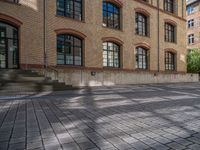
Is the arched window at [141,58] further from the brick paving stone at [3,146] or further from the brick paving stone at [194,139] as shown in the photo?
the brick paving stone at [3,146]

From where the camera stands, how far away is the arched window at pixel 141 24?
76.4 ft

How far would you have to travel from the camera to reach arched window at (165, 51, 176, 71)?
26747 millimetres

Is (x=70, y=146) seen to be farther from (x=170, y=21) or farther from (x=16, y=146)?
(x=170, y=21)

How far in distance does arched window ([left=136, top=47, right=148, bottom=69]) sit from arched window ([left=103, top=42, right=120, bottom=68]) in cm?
293

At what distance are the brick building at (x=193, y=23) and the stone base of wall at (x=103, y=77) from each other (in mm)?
24263

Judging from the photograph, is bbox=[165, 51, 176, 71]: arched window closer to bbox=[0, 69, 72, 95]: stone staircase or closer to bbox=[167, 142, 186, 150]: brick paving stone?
bbox=[0, 69, 72, 95]: stone staircase

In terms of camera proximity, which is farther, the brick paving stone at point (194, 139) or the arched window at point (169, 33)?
the arched window at point (169, 33)

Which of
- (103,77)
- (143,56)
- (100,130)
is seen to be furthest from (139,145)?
(143,56)

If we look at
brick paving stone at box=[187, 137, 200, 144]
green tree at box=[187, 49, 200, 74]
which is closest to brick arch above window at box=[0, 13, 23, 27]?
brick paving stone at box=[187, 137, 200, 144]

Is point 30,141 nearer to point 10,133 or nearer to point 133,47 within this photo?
point 10,133

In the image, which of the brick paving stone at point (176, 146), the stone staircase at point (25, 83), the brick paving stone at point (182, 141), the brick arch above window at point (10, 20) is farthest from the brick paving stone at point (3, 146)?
the brick arch above window at point (10, 20)

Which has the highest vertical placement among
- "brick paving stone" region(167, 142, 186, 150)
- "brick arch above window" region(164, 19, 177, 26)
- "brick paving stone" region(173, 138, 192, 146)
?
"brick arch above window" region(164, 19, 177, 26)

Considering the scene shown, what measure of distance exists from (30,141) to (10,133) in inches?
28.9

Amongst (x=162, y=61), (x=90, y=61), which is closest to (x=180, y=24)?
(x=162, y=61)
